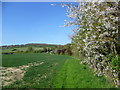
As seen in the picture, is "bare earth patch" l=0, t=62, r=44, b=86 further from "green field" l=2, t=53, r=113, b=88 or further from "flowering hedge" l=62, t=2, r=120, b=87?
"flowering hedge" l=62, t=2, r=120, b=87

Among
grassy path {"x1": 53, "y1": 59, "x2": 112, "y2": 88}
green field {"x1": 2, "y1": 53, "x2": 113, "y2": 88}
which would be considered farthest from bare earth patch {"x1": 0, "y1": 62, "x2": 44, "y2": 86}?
grassy path {"x1": 53, "y1": 59, "x2": 112, "y2": 88}

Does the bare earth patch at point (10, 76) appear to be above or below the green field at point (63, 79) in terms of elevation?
below

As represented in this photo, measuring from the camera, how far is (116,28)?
434 centimetres

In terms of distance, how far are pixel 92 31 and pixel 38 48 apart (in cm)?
7506

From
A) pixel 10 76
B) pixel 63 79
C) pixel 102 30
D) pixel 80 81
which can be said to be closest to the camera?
pixel 102 30

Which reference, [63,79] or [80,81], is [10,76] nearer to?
[63,79]

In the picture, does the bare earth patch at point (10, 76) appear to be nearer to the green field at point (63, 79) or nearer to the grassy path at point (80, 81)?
the green field at point (63, 79)

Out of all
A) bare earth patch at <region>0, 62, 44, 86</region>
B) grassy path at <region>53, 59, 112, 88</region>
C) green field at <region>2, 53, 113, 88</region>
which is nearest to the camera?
grassy path at <region>53, 59, 112, 88</region>

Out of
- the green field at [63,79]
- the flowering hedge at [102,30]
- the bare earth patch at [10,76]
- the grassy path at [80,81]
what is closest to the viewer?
the flowering hedge at [102,30]

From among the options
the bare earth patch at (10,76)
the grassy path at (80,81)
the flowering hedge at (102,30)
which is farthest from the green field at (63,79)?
the flowering hedge at (102,30)

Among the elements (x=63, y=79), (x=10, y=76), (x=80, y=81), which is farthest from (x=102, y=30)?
(x=10, y=76)

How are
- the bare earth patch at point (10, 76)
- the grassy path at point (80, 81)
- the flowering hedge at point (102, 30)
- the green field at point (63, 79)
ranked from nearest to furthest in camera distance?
the flowering hedge at point (102, 30) → the grassy path at point (80, 81) → the green field at point (63, 79) → the bare earth patch at point (10, 76)

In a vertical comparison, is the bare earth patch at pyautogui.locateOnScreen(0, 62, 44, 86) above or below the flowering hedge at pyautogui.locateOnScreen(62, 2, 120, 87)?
below

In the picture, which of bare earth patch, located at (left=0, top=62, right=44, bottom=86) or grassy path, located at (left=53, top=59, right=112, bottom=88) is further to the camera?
bare earth patch, located at (left=0, top=62, right=44, bottom=86)
